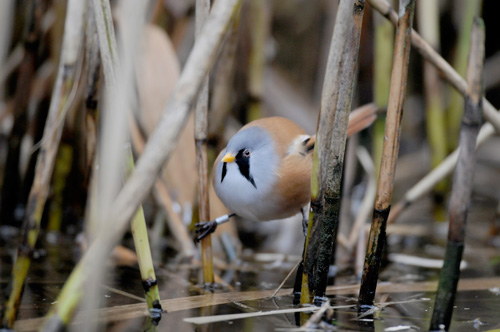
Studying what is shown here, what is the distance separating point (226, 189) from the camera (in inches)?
105

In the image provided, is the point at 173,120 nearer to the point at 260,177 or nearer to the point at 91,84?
the point at 91,84

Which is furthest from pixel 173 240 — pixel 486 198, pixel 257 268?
pixel 486 198

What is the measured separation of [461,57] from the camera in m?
4.35

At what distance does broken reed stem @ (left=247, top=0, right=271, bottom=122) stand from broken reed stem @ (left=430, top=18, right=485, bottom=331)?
2132mm

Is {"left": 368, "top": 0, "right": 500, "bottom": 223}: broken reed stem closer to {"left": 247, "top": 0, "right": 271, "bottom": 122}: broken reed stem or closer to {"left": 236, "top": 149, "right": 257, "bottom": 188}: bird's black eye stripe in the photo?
{"left": 236, "top": 149, "right": 257, "bottom": 188}: bird's black eye stripe

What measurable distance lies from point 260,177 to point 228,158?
175 mm

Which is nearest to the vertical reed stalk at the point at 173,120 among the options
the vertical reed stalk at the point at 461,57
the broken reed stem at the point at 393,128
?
the broken reed stem at the point at 393,128

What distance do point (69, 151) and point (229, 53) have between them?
1418mm

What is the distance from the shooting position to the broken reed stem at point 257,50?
3.81 metres

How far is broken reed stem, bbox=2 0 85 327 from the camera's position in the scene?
190 cm

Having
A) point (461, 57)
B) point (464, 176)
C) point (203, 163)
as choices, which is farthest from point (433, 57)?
point (461, 57)

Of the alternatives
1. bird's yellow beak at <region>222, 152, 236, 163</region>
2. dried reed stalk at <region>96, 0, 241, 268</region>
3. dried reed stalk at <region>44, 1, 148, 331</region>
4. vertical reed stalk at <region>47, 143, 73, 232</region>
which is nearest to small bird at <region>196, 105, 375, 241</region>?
bird's yellow beak at <region>222, 152, 236, 163</region>

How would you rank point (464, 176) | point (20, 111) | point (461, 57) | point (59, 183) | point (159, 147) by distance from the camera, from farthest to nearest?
point (461, 57)
point (59, 183)
point (20, 111)
point (464, 176)
point (159, 147)

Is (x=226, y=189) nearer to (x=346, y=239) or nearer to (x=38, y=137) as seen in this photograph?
(x=346, y=239)
